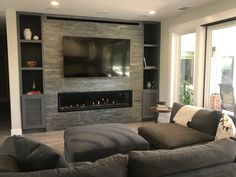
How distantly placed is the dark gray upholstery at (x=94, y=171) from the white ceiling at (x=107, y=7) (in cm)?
317

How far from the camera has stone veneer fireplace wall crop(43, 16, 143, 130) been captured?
15.9 feet

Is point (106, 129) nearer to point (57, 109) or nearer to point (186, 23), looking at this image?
point (57, 109)

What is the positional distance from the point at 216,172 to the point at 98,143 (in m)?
1.49

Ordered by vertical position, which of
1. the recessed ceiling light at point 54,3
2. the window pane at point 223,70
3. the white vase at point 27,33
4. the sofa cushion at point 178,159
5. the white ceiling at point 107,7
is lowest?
the sofa cushion at point 178,159

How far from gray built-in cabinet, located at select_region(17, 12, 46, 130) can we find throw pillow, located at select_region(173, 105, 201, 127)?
2.81 metres

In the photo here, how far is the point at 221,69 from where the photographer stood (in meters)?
4.11

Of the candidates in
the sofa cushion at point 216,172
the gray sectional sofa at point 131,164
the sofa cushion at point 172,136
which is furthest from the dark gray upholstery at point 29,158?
the sofa cushion at point 172,136

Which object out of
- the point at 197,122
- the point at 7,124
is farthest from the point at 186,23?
the point at 7,124

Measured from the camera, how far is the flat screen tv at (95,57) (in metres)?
4.93

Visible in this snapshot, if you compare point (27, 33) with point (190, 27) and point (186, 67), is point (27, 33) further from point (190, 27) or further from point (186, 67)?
point (186, 67)

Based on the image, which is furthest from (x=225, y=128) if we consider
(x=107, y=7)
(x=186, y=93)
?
(x=107, y=7)

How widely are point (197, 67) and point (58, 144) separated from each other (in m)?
3.01

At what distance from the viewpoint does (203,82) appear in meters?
4.42

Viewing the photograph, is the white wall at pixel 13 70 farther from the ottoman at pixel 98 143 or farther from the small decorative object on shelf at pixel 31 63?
the ottoman at pixel 98 143
